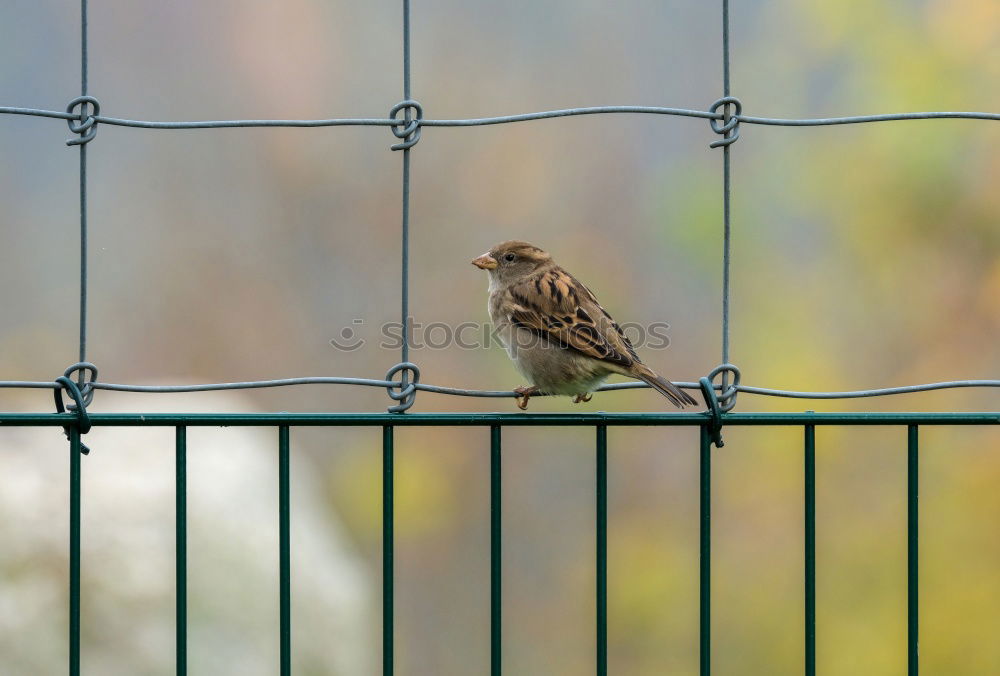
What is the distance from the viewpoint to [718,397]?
8.04ft

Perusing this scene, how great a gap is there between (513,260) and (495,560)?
135 cm

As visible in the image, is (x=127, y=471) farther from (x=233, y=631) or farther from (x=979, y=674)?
(x=979, y=674)

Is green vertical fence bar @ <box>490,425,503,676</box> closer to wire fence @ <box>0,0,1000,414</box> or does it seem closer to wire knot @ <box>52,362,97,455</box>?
wire fence @ <box>0,0,1000,414</box>

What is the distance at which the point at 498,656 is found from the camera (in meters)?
2.30

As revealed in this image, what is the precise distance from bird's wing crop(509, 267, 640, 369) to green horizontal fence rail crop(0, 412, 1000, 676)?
0.68 m

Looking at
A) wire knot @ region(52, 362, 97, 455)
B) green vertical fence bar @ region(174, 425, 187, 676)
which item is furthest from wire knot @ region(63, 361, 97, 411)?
green vertical fence bar @ region(174, 425, 187, 676)

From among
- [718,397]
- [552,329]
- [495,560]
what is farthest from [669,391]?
[495,560]

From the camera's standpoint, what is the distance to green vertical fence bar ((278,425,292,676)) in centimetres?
228

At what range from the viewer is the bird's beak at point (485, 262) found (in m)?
3.43

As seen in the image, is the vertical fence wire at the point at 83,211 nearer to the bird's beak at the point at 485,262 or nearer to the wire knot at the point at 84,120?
the wire knot at the point at 84,120

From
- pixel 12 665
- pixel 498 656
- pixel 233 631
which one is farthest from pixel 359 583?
pixel 498 656

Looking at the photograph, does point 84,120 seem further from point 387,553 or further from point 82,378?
point 387,553


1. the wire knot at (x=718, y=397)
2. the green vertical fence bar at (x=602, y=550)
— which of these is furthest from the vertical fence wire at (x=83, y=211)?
the wire knot at (x=718, y=397)

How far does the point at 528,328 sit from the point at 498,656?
1172 mm
